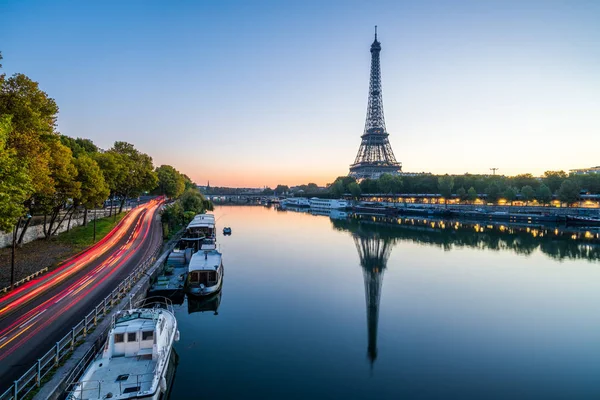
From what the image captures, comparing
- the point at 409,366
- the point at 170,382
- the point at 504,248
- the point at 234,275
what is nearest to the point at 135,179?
the point at 234,275

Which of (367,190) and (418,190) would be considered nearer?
(418,190)

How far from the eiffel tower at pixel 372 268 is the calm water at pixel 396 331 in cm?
19

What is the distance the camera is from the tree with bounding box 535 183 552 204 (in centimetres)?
10612

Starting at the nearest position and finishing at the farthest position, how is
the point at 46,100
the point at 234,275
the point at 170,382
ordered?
the point at 170,382
the point at 46,100
the point at 234,275

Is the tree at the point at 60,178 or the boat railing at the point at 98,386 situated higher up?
the tree at the point at 60,178

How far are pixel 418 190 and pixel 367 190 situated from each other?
23325 mm

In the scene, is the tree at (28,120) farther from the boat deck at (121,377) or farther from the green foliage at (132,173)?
the green foliage at (132,173)

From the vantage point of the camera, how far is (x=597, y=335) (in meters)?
23.7

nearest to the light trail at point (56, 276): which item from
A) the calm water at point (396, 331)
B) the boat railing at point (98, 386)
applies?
the calm water at point (396, 331)

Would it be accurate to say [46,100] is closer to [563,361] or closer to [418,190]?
[563,361]

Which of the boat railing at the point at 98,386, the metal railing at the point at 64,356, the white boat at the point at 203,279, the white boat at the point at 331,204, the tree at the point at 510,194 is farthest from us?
the white boat at the point at 331,204

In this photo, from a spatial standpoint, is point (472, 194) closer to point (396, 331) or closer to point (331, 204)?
point (331, 204)

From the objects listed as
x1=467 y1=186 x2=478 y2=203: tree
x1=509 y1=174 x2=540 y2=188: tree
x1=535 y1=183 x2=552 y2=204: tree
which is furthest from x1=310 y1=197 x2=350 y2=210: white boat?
x1=535 y1=183 x2=552 y2=204: tree

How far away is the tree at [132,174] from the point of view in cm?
6481
